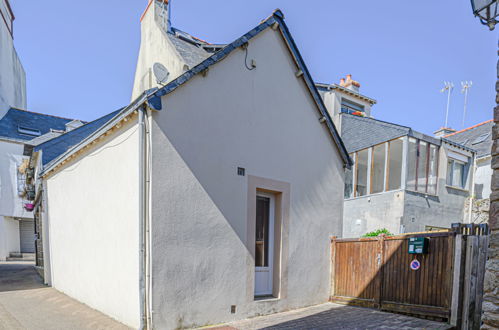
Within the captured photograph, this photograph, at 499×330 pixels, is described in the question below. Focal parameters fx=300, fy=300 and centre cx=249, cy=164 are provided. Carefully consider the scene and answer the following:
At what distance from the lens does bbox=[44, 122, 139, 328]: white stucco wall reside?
498cm

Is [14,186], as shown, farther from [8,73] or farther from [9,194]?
[8,73]

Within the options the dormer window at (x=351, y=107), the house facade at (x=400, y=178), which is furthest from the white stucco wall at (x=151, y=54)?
the dormer window at (x=351, y=107)

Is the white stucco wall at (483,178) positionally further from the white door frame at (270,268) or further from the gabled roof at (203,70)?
the white door frame at (270,268)

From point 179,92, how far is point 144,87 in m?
4.64

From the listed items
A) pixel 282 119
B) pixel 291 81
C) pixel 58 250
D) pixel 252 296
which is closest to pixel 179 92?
pixel 282 119

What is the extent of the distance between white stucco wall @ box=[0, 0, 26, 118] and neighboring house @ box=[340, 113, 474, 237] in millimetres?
20076

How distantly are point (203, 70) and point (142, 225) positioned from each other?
2898mm

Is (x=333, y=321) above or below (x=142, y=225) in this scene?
below

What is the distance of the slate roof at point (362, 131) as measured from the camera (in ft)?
46.8

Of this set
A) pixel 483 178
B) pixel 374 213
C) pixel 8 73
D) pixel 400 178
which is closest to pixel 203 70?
pixel 374 213

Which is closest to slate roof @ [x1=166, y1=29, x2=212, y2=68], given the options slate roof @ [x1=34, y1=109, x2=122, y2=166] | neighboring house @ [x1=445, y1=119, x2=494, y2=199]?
slate roof @ [x1=34, y1=109, x2=122, y2=166]

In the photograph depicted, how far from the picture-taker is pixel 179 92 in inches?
203

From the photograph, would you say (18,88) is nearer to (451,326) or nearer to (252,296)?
(252,296)

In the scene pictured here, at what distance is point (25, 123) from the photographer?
19.0m
